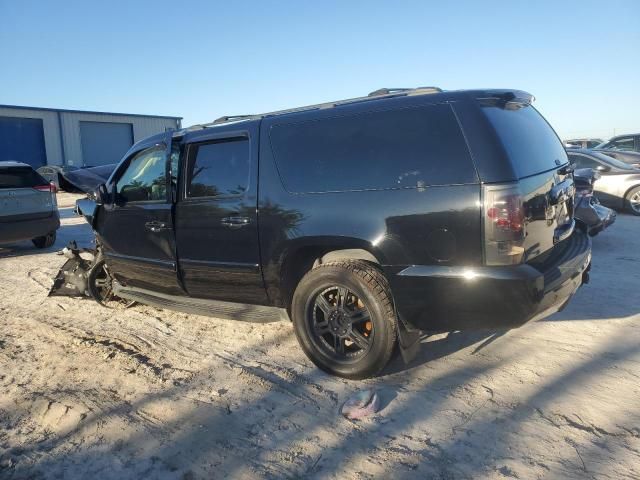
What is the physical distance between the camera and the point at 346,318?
3404 mm

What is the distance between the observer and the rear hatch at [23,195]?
8.27 m

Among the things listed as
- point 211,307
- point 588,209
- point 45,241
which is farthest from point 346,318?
point 45,241

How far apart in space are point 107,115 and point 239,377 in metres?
35.8

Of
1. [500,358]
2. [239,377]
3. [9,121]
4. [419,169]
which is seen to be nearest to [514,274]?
[419,169]

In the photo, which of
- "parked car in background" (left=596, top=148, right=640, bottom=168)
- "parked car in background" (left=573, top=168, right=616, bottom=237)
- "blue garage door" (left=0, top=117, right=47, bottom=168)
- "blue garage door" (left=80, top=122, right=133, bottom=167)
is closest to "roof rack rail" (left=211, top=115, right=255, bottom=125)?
"parked car in background" (left=573, top=168, right=616, bottom=237)

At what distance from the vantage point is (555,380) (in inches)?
130

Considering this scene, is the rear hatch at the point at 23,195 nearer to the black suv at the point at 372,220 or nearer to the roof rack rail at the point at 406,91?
the black suv at the point at 372,220

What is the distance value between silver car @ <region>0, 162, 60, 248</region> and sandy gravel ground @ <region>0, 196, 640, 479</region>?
14.5 ft

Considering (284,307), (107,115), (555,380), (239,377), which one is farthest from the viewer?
(107,115)

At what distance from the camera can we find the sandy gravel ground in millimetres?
2547

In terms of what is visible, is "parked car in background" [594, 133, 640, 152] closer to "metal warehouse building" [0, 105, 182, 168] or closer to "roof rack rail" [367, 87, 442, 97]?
"roof rack rail" [367, 87, 442, 97]

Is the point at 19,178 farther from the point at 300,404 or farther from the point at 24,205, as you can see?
the point at 300,404

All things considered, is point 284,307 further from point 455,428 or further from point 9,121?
point 9,121

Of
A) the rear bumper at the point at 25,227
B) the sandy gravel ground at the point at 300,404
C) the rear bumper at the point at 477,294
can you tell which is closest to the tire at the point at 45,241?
the rear bumper at the point at 25,227
